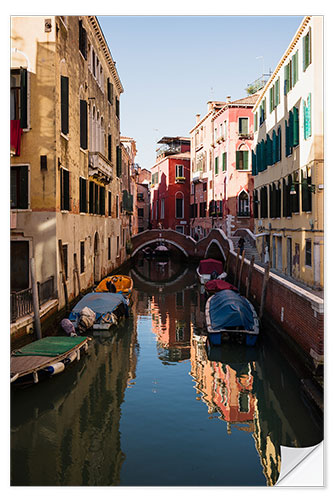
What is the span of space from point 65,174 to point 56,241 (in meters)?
1.87

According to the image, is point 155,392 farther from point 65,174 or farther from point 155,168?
point 155,168

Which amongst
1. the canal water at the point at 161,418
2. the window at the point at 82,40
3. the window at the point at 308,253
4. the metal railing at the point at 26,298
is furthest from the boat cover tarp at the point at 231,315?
the window at the point at 82,40

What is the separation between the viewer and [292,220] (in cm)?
1365

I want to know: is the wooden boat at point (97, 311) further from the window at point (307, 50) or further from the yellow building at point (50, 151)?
the window at point (307, 50)

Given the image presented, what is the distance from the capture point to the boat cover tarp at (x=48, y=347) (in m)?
8.16

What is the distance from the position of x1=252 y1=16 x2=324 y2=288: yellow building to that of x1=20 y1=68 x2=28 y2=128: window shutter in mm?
5790

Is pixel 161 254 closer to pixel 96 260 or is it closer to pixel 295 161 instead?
pixel 96 260

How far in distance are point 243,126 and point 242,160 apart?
1.77 m

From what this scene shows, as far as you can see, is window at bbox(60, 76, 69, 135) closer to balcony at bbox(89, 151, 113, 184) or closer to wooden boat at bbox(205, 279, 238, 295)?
balcony at bbox(89, 151, 113, 184)

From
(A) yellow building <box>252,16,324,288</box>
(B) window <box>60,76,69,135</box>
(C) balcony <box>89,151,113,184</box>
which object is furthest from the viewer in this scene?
(C) balcony <box>89,151,113,184</box>

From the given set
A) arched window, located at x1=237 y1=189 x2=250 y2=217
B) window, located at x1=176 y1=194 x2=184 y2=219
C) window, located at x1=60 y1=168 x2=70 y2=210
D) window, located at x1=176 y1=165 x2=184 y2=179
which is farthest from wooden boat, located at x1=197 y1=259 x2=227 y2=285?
window, located at x1=176 y1=165 x2=184 y2=179

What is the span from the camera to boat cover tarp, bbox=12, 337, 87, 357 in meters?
8.16

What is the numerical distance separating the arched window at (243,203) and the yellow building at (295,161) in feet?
23.1

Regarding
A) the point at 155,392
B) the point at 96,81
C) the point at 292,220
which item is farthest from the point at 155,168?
the point at 155,392
